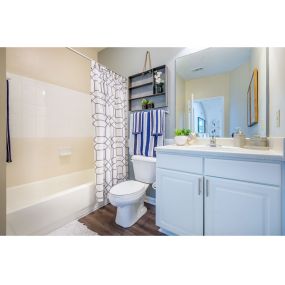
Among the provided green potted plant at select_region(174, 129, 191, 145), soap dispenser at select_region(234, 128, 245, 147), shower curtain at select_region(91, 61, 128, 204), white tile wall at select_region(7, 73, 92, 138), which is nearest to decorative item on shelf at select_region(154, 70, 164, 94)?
shower curtain at select_region(91, 61, 128, 204)

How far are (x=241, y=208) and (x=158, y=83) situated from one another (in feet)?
5.33

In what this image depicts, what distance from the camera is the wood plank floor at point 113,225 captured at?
1412mm

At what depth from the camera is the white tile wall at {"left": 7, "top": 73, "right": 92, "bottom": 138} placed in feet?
5.47

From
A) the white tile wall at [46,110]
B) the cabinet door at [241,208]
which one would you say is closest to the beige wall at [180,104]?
the cabinet door at [241,208]

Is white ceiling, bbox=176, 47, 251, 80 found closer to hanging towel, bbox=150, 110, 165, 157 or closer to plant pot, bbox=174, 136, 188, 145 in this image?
hanging towel, bbox=150, 110, 165, 157

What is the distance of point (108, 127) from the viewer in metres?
1.88

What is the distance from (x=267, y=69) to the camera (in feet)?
4.07

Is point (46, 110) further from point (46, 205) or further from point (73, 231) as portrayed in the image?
point (73, 231)

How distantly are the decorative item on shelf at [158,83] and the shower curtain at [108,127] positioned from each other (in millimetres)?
506

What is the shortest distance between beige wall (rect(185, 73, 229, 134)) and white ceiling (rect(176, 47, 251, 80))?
6cm

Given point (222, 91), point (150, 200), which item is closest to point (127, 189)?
point (150, 200)
